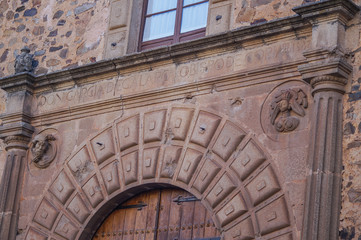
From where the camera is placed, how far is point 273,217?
297 inches

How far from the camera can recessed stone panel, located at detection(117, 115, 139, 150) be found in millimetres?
8820

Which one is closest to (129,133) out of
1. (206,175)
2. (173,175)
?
(173,175)

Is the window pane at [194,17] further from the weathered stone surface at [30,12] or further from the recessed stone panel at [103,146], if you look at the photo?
the weathered stone surface at [30,12]

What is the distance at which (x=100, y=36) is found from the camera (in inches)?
382

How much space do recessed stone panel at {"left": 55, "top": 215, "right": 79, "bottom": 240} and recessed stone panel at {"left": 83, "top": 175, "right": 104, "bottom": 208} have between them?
0.33m

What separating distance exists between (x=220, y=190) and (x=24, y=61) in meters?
3.20

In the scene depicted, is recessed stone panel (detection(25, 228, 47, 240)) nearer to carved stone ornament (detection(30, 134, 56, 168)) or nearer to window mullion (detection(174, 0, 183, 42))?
carved stone ornament (detection(30, 134, 56, 168))

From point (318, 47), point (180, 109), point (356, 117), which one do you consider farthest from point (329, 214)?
point (180, 109)

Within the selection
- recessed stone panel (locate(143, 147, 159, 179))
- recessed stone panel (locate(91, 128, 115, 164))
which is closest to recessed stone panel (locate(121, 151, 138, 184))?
recessed stone panel (locate(143, 147, 159, 179))

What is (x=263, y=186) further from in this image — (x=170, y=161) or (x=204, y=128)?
(x=170, y=161)

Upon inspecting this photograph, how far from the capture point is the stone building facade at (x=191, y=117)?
24.6 ft

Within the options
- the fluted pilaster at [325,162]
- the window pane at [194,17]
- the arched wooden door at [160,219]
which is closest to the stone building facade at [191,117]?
the fluted pilaster at [325,162]

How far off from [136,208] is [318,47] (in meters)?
2.55

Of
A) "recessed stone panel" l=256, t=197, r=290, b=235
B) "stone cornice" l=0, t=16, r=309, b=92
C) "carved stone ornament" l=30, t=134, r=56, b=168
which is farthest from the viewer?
"carved stone ornament" l=30, t=134, r=56, b=168
